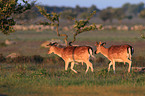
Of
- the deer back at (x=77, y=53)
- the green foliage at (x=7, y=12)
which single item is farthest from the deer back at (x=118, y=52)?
the green foliage at (x=7, y=12)

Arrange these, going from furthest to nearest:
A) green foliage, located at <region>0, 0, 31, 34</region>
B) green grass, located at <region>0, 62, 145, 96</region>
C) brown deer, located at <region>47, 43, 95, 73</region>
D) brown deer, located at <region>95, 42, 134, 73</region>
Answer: green foliage, located at <region>0, 0, 31, 34</region>
brown deer, located at <region>95, 42, 134, 73</region>
brown deer, located at <region>47, 43, 95, 73</region>
green grass, located at <region>0, 62, 145, 96</region>

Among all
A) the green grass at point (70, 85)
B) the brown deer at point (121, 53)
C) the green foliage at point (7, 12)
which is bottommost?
the green grass at point (70, 85)

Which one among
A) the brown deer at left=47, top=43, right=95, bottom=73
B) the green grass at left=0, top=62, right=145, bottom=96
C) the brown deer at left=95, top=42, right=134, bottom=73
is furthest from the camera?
the brown deer at left=95, top=42, right=134, bottom=73

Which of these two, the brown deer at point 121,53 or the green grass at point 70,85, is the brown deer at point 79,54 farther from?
the brown deer at point 121,53

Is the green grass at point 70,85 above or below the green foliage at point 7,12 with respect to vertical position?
below

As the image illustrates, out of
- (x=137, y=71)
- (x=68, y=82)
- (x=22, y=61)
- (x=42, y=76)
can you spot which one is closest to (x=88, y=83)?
(x=68, y=82)

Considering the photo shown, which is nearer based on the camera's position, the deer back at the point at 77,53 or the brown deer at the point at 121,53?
the deer back at the point at 77,53

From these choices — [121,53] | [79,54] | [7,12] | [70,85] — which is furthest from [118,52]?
[7,12]

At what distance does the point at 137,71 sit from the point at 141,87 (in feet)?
16.7

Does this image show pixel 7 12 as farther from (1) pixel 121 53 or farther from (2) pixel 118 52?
(1) pixel 121 53

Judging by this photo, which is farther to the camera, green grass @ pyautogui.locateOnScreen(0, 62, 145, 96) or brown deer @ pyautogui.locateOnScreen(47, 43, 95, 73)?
brown deer @ pyautogui.locateOnScreen(47, 43, 95, 73)

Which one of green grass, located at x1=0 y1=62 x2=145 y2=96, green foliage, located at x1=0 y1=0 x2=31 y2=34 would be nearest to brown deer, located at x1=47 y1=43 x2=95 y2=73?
green grass, located at x1=0 y1=62 x2=145 y2=96

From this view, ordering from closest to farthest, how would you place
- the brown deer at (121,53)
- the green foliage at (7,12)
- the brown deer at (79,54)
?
the brown deer at (79,54), the brown deer at (121,53), the green foliage at (7,12)

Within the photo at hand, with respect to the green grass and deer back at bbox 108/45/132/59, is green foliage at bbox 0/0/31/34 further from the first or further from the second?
deer back at bbox 108/45/132/59
